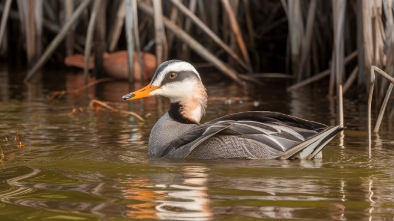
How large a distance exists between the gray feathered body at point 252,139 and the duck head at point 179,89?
41cm

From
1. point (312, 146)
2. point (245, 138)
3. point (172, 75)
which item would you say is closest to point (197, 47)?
point (172, 75)

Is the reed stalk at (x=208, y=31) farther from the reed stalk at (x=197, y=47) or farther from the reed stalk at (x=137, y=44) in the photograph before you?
the reed stalk at (x=137, y=44)

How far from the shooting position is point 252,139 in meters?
6.36

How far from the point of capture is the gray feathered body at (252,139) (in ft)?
20.6

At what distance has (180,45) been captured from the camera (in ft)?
42.5

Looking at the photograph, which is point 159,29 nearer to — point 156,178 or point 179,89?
Answer: point 179,89

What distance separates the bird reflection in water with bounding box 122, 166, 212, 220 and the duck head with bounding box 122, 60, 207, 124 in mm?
980

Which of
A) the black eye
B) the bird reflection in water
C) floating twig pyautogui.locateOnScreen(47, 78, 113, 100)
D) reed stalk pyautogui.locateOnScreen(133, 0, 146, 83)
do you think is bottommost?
the bird reflection in water

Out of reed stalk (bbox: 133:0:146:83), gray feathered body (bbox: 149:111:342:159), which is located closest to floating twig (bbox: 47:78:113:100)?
reed stalk (bbox: 133:0:146:83)

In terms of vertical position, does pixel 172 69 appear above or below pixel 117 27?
below

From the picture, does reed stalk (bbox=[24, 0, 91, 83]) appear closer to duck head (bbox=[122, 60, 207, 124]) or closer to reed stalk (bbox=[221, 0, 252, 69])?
reed stalk (bbox=[221, 0, 252, 69])

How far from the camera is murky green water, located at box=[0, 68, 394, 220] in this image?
479cm

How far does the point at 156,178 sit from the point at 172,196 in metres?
0.63

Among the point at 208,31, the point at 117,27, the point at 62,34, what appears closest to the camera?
the point at 208,31
